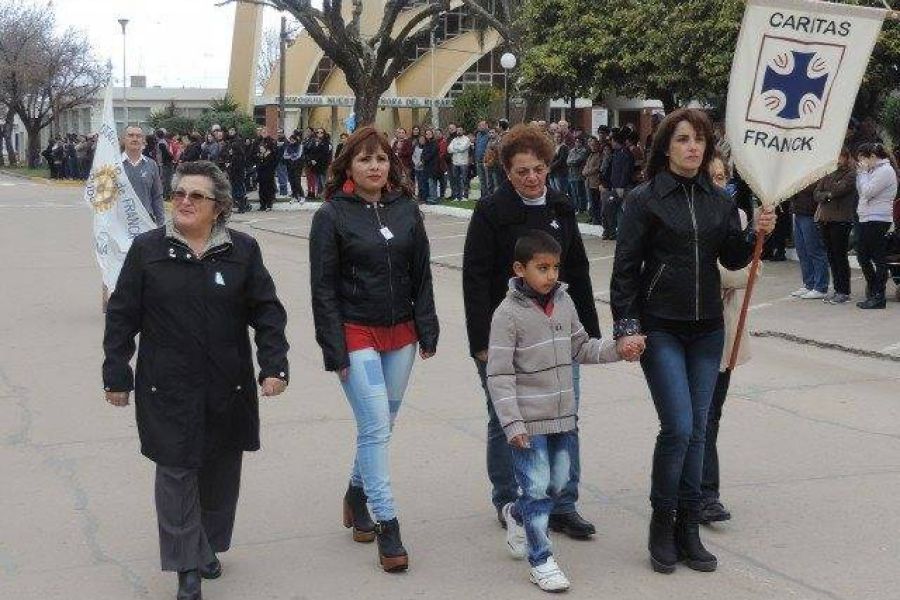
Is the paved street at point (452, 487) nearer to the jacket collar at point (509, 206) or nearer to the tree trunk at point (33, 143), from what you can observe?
the jacket collar at point (509, 206)

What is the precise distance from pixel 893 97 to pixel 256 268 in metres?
19.4

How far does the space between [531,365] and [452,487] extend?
5.43 ft

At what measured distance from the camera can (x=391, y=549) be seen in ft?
17.3

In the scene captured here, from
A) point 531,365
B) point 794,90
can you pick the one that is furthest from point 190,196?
point 794,90

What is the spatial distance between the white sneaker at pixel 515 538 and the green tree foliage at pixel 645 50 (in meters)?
12.2

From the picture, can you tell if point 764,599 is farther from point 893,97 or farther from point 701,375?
point 893,97

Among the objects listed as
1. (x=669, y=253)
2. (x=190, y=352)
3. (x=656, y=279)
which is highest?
(x=669, y=253)

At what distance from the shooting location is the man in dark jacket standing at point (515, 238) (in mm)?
5473

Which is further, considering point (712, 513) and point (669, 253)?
point (712, 513)

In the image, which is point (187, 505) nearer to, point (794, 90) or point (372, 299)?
point (372, 299)

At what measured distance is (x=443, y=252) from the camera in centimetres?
1934

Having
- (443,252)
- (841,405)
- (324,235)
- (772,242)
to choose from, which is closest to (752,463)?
(841,405)

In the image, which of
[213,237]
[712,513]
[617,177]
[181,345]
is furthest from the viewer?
[617,177]

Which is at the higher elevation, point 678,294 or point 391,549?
point 678,294
